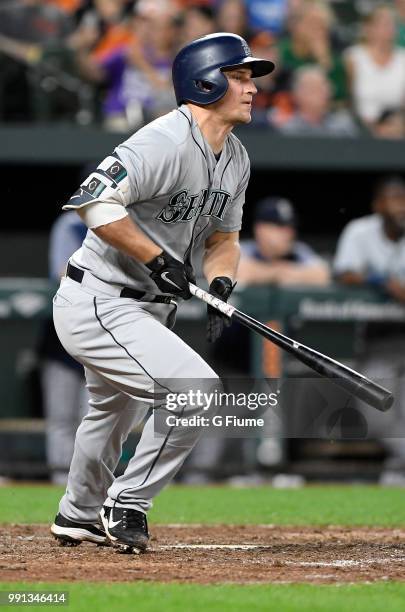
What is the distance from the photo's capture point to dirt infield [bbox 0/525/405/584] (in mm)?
4090

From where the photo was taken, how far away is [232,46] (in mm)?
4715

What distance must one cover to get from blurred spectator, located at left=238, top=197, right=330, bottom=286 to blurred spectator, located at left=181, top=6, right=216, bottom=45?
2246 mm

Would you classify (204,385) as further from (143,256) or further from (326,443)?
(326,443)

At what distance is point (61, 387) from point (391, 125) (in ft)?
14.3

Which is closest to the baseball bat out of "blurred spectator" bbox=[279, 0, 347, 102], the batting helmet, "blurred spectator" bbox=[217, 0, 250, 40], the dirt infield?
the dirt infield

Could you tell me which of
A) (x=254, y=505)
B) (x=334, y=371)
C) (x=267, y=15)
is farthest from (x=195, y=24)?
(x=334, y=371)

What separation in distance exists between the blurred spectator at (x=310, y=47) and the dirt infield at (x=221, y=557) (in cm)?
643

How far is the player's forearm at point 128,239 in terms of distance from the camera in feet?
14.5

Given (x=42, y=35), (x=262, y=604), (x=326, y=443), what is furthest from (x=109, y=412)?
(x=42, y=35)

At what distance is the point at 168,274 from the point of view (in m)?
4.46

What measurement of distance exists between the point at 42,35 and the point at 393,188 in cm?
355

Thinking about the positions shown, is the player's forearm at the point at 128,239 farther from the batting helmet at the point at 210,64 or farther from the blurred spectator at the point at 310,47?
the blurred spectator at the point at 310,47

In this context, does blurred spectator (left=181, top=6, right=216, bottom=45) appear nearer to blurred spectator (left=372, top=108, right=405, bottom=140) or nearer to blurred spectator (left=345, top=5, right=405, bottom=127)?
blurred spectator (left=345, top=5, right=405, bottom=127)

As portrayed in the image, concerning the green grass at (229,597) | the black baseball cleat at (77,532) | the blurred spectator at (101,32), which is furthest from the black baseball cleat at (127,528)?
the blurred spectator at (101,32)
